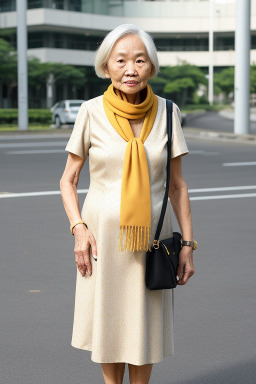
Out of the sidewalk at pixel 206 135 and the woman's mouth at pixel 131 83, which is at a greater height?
the woman's mouth at pixel 131 83

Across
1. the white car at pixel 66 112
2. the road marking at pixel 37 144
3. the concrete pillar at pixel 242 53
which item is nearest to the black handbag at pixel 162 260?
the road marking at pixel 37 144

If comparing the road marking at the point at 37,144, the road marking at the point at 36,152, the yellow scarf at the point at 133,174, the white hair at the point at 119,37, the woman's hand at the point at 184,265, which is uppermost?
the white hair at the point at 119,37

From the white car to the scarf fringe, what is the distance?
35730mm

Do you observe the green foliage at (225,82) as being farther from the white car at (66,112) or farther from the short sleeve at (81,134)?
the short sleeve at (81,134)

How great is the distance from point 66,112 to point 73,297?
3365 centimetres

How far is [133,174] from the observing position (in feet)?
11.0

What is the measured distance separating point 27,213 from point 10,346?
5803 mm

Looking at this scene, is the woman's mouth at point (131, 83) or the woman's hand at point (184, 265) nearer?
the woman's mouth at point (131, 83)

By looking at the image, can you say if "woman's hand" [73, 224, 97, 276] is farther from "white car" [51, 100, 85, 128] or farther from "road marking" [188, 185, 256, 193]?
"white car" [51, 100, 85, 128]

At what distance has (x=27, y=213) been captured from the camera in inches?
433

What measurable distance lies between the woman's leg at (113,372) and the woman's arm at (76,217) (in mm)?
425

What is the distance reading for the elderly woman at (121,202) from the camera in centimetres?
339

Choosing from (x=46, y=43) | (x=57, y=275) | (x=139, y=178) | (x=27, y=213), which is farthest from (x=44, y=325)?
(x=46, y=43)

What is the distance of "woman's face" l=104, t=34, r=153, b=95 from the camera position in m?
3.42
